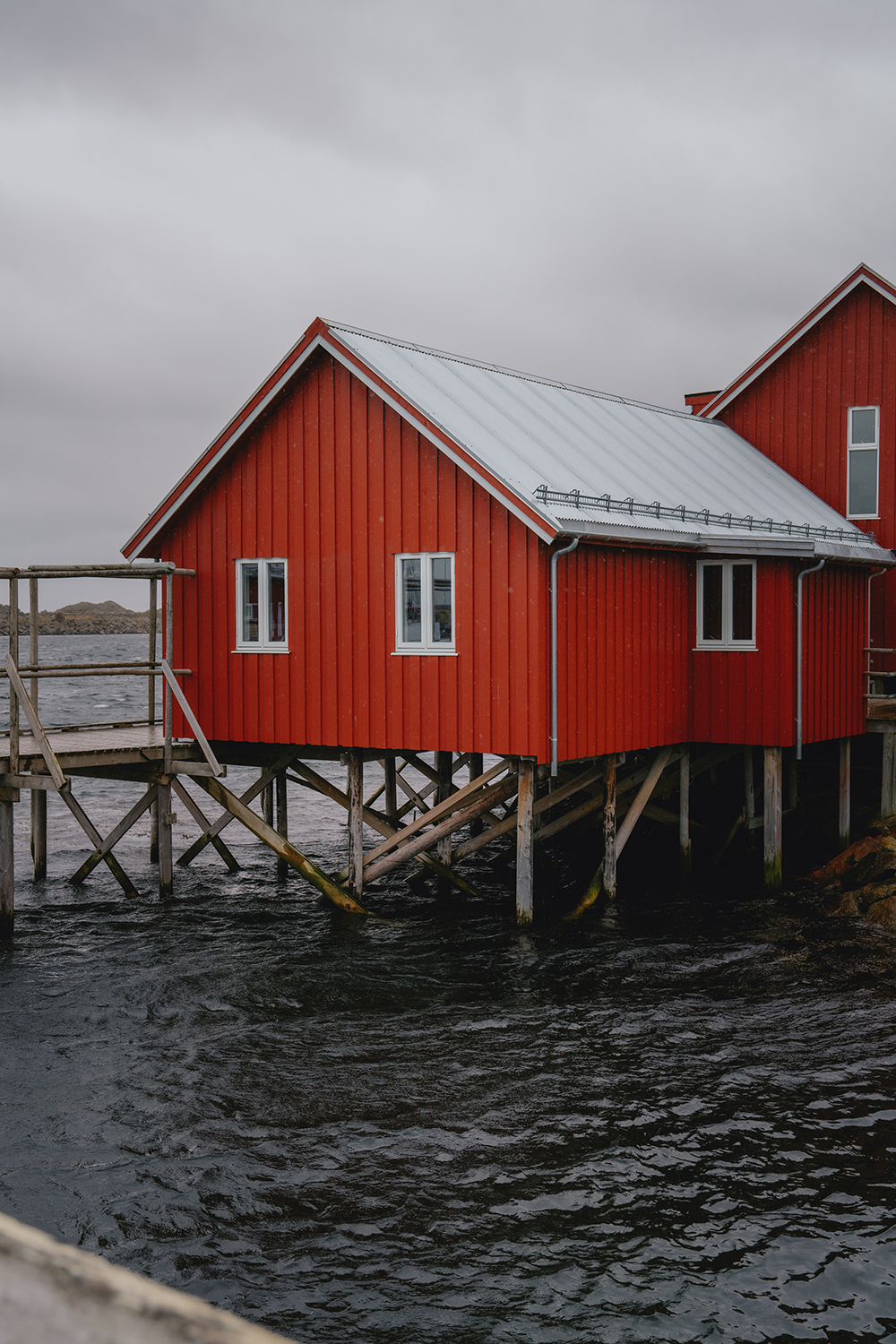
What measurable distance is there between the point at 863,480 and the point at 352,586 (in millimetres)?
11943

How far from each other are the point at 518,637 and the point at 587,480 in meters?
3.31

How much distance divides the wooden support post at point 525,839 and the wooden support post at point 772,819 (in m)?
4.15

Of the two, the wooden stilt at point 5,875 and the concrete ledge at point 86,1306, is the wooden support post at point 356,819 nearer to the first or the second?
the wooden stilt at point 5,875

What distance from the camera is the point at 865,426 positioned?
74.8 ft

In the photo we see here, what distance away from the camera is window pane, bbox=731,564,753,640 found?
58.3ft

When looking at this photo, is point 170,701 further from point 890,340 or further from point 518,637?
point 890,340

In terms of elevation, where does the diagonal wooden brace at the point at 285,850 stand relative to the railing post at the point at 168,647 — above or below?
below

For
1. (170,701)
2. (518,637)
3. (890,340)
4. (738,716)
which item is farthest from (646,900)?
(890,340)

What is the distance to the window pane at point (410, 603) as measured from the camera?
1572 cm

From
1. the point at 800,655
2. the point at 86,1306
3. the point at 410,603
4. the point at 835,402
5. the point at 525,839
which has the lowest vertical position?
the point at 525,839

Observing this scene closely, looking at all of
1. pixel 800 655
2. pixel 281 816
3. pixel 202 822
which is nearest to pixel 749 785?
pixel 800 655

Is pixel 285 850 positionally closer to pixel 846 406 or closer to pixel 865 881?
pixel 865 881

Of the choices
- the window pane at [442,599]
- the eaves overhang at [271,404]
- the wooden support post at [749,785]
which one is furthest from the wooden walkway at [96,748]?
the wooden support post at [749,785]

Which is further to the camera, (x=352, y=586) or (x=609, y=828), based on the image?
(x=609, y=828)
